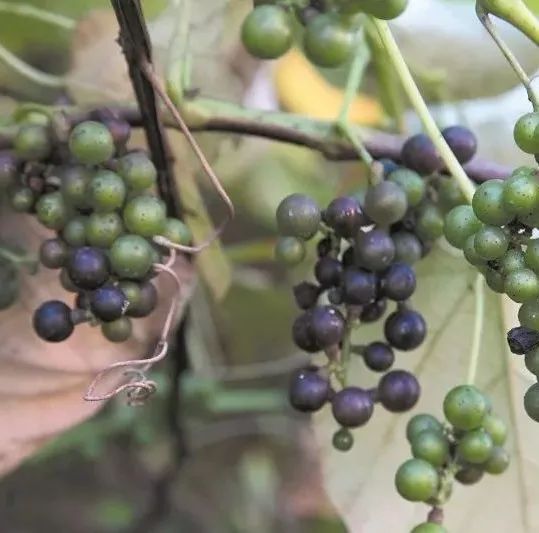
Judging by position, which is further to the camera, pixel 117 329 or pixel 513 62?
pixel 117 329

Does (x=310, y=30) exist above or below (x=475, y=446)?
above

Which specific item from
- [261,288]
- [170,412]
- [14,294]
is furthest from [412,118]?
[14,294]

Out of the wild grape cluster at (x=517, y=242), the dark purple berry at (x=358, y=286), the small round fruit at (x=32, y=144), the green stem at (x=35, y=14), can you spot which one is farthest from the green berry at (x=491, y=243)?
the green stem at (x=35, y=14)

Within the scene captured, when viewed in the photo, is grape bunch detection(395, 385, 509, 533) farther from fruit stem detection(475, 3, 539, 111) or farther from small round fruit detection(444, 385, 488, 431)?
fruit stem detection(475, 3, 539, 111)

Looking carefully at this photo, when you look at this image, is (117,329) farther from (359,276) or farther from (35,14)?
(35,14)

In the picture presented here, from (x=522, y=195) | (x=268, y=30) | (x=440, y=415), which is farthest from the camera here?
(x=440, y=415)

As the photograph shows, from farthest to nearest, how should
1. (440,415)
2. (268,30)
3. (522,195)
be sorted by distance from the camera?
1. (440,415)
2. (268,30)
3. (522,195)

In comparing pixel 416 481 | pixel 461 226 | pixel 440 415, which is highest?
pixel 461 226

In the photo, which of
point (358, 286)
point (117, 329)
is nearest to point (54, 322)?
point (117, 329)

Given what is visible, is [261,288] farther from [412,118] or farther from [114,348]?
[114,348]
